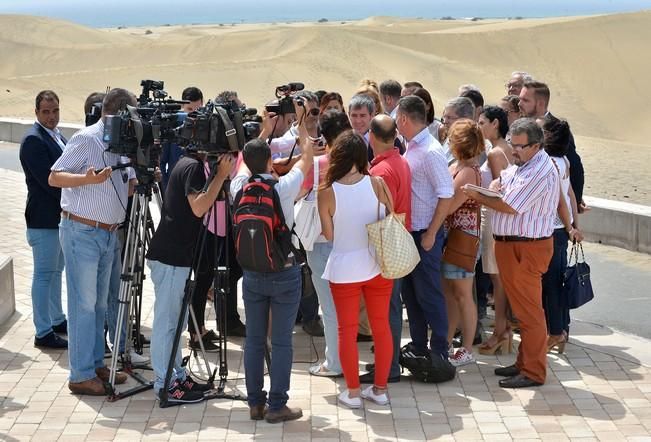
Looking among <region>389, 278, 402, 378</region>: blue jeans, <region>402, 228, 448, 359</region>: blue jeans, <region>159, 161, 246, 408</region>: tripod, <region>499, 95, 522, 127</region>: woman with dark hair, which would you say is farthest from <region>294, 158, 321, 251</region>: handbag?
<region>499, 95, 522, 127</region>: woman with dark hair

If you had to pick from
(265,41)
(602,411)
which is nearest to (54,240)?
(602,411)

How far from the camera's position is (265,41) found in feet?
162

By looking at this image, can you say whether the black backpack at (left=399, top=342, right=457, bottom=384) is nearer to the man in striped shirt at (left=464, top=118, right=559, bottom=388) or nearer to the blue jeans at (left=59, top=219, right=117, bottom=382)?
the man in striped shirt at (left=464, top=118, right=559, bottom=388)

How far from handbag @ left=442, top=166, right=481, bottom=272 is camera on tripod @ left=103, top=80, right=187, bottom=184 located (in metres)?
2.13

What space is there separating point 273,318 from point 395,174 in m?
1.25

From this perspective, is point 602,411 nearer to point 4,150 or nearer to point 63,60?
point 4,150

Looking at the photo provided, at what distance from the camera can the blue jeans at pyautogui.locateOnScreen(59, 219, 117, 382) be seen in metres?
6.79

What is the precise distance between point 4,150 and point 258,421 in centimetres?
1463

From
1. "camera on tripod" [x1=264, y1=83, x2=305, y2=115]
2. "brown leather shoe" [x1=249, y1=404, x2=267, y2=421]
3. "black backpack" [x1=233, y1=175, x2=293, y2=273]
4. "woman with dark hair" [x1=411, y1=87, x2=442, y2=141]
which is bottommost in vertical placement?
"brown leather shoe" [x1=249, y1=404, x2=267, y2=421]

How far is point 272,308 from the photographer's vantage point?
6301 millimetres

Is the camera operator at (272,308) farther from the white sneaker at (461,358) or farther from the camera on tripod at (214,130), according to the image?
the white sneaker at (461,358)

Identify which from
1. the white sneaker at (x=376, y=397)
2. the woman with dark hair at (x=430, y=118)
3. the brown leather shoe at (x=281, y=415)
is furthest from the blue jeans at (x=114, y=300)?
the woman with dark hair at (x=430, y=118)

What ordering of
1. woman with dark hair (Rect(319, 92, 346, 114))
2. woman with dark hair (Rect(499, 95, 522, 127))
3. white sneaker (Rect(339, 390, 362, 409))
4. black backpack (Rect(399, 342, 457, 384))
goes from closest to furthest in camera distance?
1. white sneaker (Rect(339, 390, 362, 409))
2. black backpack (Rect(399, 342, 457, 384))
3. woman with dark hair (Rect(319, 92, 346, 114))
4. woman with dark hair (Rect(499, 95, 522, 127))

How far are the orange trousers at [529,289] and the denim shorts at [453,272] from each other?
415 millimetres
